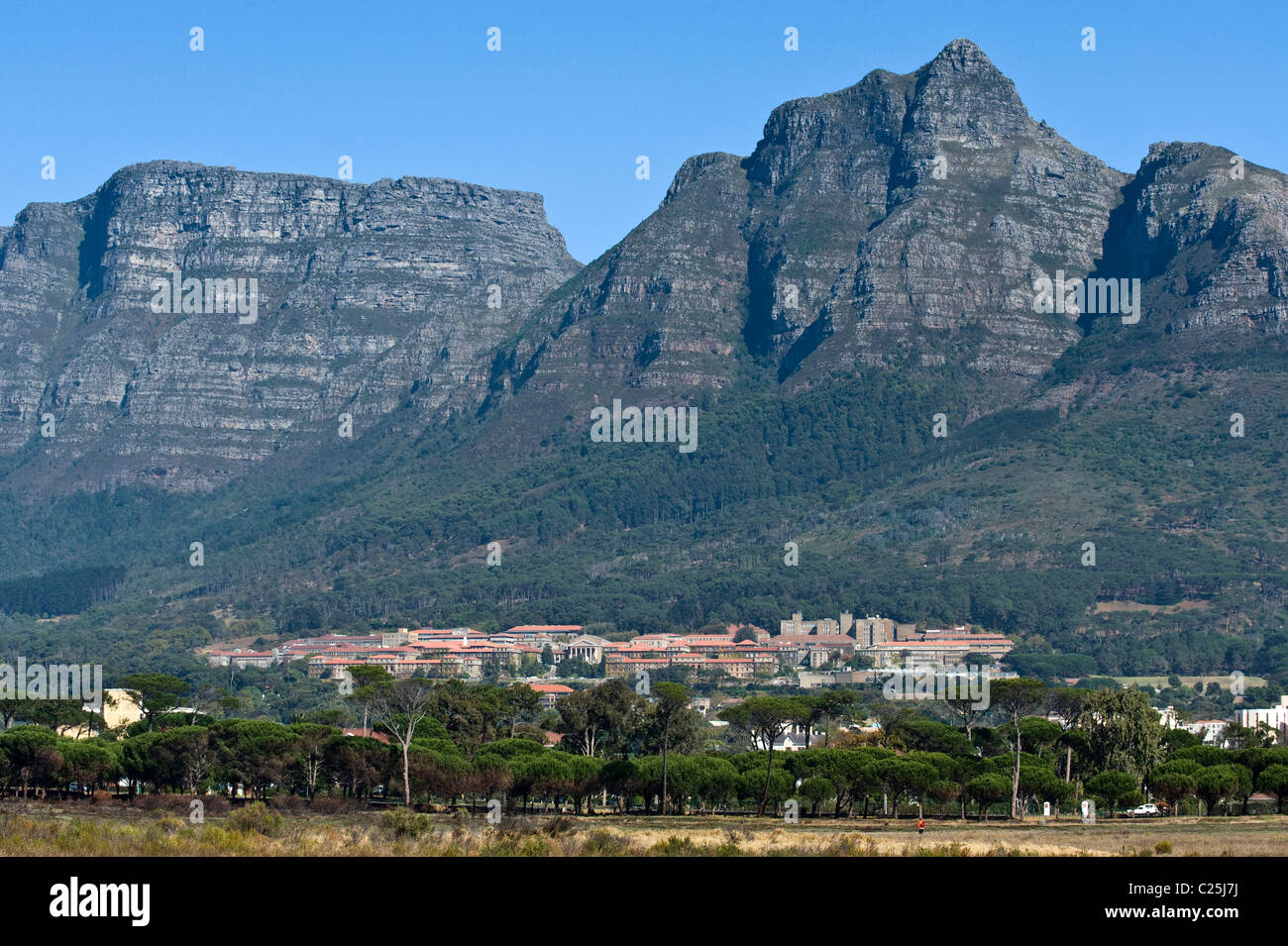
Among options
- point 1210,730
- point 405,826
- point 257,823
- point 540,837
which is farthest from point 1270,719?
point 257,823

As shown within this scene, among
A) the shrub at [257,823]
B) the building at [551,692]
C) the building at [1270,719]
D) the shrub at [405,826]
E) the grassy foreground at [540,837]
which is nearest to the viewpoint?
the grassy foreground at [540,837]

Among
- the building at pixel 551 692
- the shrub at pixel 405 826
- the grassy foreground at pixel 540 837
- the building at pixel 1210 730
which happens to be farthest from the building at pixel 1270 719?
the shrub at pixel 405 826

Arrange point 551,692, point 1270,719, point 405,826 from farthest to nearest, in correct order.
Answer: point 551,692
point 1270,719
point 405,826

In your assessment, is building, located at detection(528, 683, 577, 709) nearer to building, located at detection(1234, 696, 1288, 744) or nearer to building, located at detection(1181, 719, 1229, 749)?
building, located at detection(1181, 719, 1229, 749)

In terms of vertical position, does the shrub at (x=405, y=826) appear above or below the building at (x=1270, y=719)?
above

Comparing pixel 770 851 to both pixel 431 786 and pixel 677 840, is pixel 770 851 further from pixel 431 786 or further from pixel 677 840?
pixel 431 786

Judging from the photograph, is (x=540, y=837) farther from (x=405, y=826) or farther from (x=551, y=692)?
(x=551, y=692)

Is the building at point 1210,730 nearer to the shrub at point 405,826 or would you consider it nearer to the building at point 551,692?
the building at point 551,692

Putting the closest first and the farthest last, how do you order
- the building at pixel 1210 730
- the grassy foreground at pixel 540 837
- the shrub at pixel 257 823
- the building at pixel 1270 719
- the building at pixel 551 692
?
the grassy foreground at pixel 540 837 → the shrub at pixel 257 823 → the building at pixel 1210 730 → the building at pixel 1270 719 → the building at pixel 551 692
